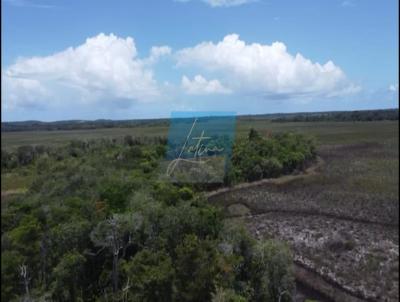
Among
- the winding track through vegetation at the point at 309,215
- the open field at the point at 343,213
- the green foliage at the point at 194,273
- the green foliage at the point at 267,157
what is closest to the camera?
the green foliage at the point at 194,273

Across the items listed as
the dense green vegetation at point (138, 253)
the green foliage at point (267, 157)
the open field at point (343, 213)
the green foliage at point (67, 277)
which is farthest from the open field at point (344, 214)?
the green foliage at point (67, 277)

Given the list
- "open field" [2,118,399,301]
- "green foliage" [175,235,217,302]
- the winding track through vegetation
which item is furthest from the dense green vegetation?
the winding track through vegetation

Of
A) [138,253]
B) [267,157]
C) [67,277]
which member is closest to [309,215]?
[267,157]

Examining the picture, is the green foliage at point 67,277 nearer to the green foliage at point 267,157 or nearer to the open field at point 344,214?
the open field at point 344,214

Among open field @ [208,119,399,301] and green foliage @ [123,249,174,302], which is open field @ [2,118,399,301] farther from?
green foliage @ [123,249,174,302]

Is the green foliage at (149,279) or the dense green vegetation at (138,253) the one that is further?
the dense green vegetation at (138,253)

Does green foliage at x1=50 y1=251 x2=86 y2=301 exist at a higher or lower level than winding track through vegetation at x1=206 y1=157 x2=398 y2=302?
higher

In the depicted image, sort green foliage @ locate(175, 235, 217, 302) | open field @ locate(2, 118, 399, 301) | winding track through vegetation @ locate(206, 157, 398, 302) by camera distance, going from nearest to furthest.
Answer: green foliage @ locate(175, 235, 217, 302)
winding track through vegetation @ locate(206, 157, 398, 302)
open field @ locate(2, 118, 399, 301)

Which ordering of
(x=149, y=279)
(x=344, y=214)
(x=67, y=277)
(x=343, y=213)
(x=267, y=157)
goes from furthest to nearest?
1. (x=267, y=157)
2. (x=343, y=213)
3. (x=344, y=214)
4. (x=67, y=277)
5. (x=149, y=279)

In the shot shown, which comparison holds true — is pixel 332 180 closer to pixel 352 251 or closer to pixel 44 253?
pixel 352 251

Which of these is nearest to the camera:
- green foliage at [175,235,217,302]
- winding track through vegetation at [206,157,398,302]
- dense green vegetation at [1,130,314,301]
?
dense green vegetation at [1,130,314,301]

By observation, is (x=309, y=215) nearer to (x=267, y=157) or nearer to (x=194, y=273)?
(x=267, y=157)
